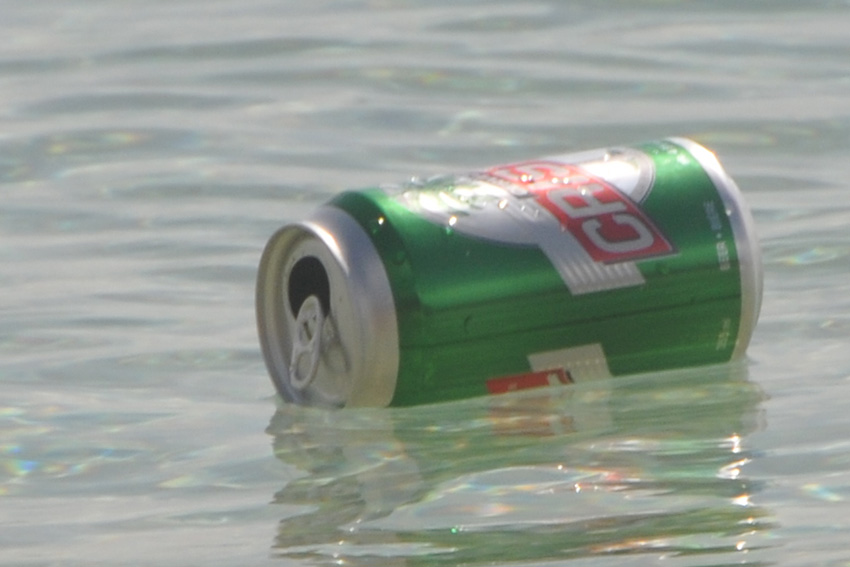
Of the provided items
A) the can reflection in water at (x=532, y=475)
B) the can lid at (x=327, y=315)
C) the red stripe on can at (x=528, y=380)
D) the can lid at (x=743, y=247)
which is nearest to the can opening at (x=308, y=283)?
the can lid at (x=327, y=315)

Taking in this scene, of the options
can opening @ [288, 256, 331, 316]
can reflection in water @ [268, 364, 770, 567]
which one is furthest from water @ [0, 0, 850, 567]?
can opening @ [288, 256, 331, 316]

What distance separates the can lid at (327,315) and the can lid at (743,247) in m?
0.55

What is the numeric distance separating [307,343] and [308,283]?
3.6 inches

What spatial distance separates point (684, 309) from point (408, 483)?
0.58 meters

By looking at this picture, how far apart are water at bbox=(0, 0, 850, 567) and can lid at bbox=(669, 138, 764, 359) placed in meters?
0.10

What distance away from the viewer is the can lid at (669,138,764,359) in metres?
2.68

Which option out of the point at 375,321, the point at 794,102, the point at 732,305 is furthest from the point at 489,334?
the point at 794,102

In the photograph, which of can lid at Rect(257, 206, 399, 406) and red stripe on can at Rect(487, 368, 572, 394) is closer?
can lid at Rect(257, 206, 399, 406)

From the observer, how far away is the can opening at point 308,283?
2.65 meters

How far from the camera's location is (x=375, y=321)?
2475mm

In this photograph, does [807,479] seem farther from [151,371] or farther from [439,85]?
[439,85]

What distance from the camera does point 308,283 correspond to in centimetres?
270

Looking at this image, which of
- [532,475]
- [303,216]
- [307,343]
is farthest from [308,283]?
[532,475]

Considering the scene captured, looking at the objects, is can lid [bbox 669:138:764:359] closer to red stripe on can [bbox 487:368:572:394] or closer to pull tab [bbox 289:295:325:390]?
red stripe on can [bbox 487:368:572:394]
